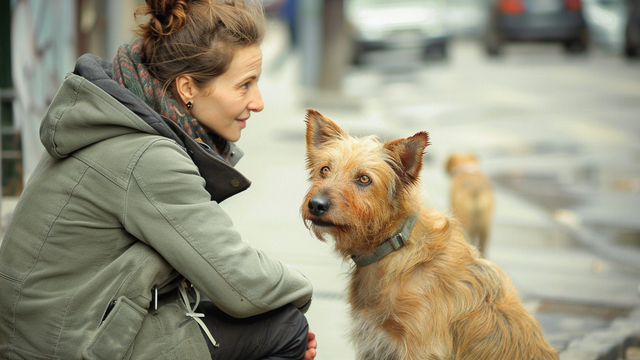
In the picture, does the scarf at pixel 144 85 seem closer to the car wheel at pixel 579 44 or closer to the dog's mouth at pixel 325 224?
the dog's mouth at pixel 325 224

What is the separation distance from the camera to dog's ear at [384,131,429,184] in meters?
2.83

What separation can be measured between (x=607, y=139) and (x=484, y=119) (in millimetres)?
2476

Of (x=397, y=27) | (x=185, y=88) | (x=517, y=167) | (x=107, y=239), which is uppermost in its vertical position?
(x=185, y=88)

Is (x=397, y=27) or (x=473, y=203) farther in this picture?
(x=397, y=27)

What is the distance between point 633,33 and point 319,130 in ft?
63.4

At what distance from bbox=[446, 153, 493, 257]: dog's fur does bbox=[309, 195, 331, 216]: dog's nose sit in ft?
11.2

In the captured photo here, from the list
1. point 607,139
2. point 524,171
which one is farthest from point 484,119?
point 524,171

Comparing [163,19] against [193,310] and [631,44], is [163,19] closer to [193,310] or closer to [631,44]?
[193,310]

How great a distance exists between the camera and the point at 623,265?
236 inches

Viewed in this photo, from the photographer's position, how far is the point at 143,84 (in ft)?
8.51

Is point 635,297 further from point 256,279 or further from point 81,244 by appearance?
point 81,244

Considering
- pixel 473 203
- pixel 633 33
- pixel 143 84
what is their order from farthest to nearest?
1. pixel 633 33
2. pixel 473 203
3. pixel 143 84

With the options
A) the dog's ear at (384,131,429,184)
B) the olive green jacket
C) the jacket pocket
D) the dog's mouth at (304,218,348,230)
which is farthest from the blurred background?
the jacket pocket

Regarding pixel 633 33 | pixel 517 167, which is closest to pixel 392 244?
pixel 517 167
